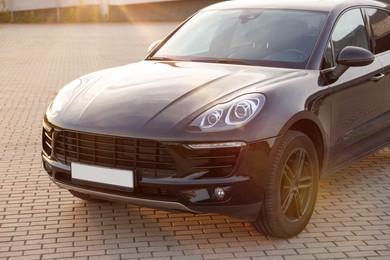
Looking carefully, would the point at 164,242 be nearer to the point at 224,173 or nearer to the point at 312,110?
the point at 224,173

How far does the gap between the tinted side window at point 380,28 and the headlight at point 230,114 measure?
83.8 inches

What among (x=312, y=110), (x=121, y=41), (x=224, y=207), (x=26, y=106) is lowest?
(x=121, y=41)

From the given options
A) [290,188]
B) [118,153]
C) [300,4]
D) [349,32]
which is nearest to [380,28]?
[349,32]

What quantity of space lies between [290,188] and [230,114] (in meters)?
0.71

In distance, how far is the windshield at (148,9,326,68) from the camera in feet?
18.6

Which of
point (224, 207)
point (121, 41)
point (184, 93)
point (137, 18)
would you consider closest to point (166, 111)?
point (184, 93)

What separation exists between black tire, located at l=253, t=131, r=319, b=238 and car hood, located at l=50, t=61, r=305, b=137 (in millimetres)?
455

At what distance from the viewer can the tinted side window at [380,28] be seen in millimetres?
6500

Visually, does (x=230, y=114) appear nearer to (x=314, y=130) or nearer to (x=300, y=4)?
(x=314, y=130)

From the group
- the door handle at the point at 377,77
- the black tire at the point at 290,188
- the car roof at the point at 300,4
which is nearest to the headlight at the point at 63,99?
the black tire at the point at 290,188

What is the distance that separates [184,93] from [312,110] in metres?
0.90

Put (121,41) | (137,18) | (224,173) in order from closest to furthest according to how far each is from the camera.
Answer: (224,173) → (121,41) → (137,18)

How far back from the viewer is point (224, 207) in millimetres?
4578

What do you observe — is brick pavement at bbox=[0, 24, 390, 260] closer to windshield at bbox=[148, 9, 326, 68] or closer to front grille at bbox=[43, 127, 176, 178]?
front grille at bbox=[43, 127, 176, 178]
